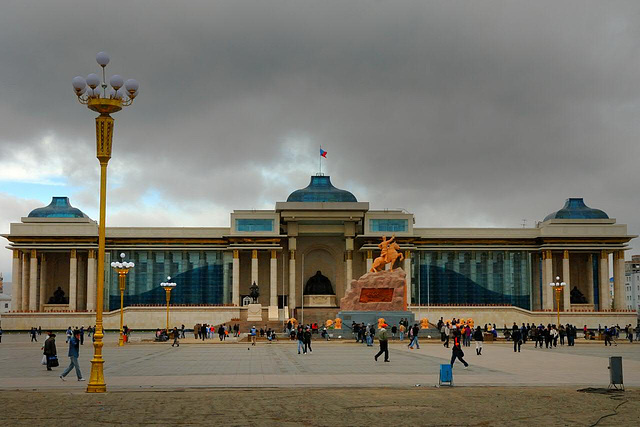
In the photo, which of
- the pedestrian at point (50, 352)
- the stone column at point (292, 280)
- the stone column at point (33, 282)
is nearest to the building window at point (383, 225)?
the stone column at point (292, 280)

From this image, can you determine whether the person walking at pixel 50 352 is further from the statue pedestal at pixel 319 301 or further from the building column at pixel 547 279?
the building column at pixel 547 279

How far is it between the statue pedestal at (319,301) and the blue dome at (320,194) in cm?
1176

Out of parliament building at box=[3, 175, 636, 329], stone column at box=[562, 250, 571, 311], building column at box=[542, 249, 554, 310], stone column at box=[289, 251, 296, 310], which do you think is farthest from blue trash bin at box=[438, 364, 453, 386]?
building column at box=[542, 249, 554, 310]

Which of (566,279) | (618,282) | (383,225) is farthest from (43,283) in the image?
(618,282)

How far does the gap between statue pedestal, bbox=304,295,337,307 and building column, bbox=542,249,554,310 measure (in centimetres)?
2494

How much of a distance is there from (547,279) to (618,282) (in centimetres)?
872

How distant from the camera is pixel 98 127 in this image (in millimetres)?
25062

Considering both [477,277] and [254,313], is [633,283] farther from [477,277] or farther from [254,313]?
[254,313]

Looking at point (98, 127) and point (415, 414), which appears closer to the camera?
point (415, 414)

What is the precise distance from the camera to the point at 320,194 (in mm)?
103125

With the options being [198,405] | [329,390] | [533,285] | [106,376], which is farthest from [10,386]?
[533,285]

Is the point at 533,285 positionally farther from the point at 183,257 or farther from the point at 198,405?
the point at 198,405

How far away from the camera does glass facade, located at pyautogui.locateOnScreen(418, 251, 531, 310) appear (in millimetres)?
101500

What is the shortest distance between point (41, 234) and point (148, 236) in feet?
39.7
